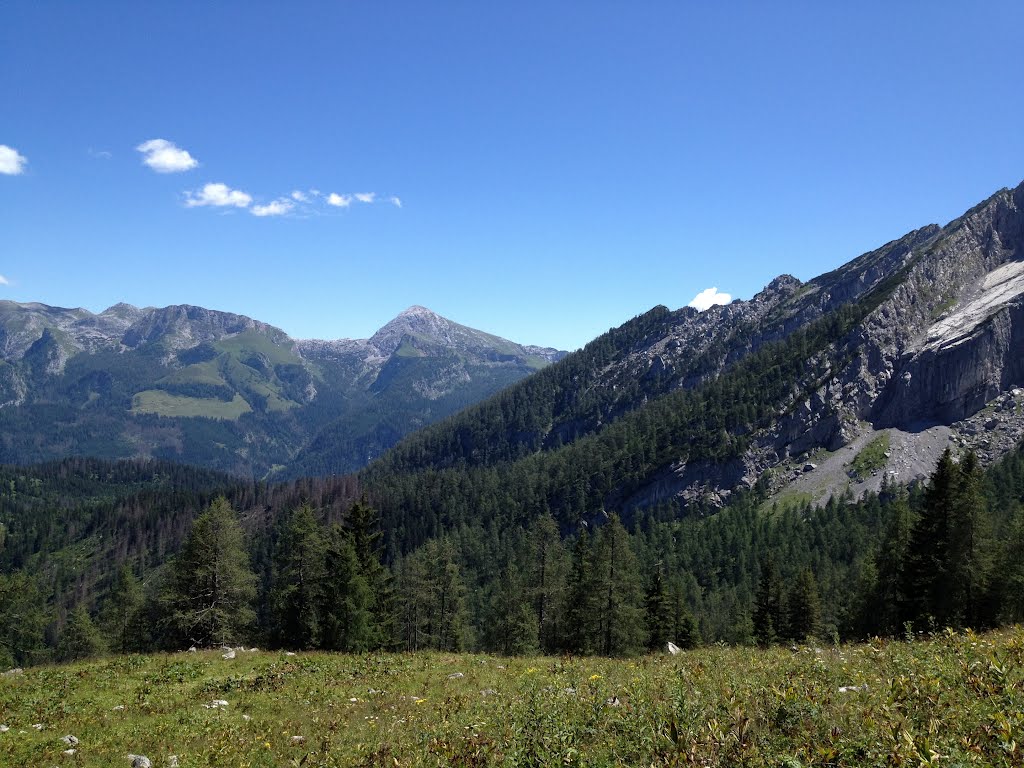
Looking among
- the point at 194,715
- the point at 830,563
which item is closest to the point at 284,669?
the point at 194,715

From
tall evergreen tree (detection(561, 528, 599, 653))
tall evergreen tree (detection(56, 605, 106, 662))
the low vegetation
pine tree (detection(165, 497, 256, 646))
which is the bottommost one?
tall evergreen tree (detection(56, 605, 106, 662))

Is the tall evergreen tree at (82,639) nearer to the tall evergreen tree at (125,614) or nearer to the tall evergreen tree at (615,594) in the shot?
the tall evergreen tree at (125,614)

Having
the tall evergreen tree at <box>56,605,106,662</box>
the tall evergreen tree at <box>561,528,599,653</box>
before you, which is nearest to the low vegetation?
the tall evergreen tree at <box>561,528,599,653</box>

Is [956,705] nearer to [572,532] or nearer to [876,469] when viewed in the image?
[876,469]

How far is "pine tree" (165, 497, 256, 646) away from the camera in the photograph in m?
37.0

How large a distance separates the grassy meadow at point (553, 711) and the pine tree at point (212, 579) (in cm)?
1504

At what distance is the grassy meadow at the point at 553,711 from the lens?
329 inches

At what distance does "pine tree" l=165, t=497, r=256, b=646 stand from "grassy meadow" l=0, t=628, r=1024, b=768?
1504 centimetres

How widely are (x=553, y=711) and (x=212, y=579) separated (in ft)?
111

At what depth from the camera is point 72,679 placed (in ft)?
65.5

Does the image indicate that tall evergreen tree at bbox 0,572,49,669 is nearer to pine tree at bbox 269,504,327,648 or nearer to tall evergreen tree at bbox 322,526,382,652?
pine tree at bbox 269,504,327,648

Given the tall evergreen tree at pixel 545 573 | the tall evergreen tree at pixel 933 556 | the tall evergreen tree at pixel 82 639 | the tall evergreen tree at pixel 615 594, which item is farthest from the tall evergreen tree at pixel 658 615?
the tall evergreen tree at pixel 82 639

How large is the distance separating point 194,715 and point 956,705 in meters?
17.8

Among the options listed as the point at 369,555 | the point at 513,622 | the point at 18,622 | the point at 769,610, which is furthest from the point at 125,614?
the point at 769,610
